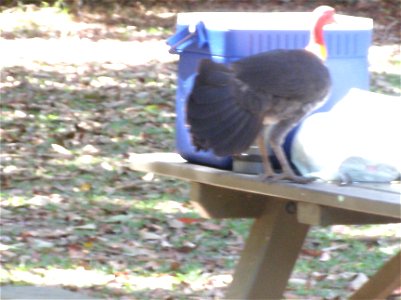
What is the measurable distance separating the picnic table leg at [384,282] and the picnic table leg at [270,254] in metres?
0.33

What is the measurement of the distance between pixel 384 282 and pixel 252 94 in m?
1.07

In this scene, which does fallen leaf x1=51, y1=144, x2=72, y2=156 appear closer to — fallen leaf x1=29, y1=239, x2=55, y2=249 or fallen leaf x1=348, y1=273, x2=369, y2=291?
fallen leaf x1=29, y1=239, x2=55, y2=249

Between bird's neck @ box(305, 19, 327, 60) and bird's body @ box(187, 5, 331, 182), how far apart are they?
52 mm

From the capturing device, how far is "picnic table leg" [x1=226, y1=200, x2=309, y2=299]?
3639 mm

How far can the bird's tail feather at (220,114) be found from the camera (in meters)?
3.07

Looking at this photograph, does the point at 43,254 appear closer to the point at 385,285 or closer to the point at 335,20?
the point at 385,285

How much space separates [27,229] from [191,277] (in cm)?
119

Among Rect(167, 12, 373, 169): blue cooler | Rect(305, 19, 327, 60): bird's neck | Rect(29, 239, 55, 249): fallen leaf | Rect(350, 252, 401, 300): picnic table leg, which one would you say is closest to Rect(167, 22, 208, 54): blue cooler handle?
Rect(167, 12, 373, 169): blue cooler

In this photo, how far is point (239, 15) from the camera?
3.72 metres

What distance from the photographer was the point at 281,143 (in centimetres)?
325

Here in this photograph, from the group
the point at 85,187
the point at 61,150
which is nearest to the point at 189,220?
the point at 85,187

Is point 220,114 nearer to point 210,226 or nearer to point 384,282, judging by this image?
point 384,282

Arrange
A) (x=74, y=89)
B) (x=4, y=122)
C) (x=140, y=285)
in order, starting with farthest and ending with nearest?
(x=74, y=89), (x=4, y=122), (x=140, y=285)

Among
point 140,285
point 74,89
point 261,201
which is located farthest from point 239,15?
point 74,89
